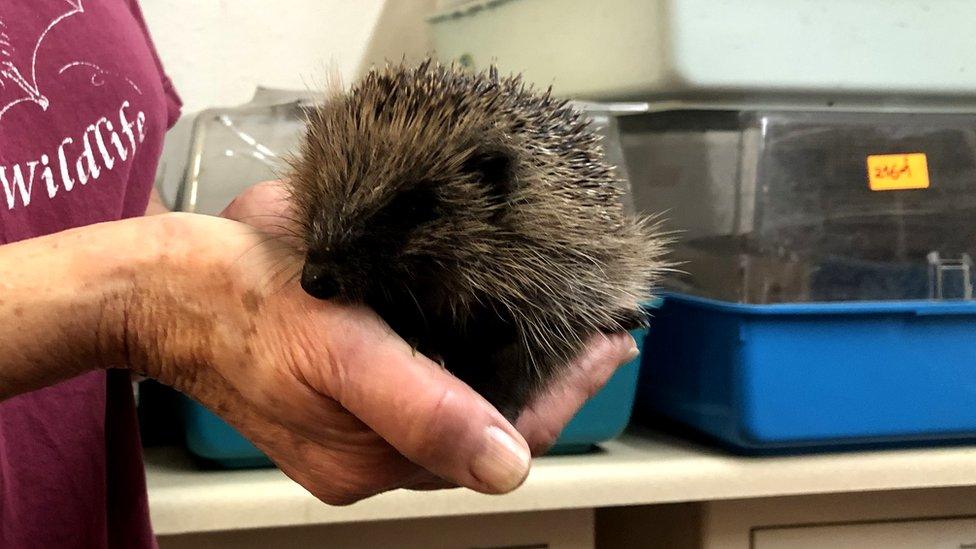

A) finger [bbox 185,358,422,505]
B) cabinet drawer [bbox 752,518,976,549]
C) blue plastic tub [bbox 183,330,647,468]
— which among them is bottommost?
cabinet drawer [bbox 752,518,976,549]

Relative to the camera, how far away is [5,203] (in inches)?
33.6

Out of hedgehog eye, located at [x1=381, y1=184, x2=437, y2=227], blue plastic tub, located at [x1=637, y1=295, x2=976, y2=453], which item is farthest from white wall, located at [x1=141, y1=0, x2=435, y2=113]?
hedgehog eye, located at [x1=381, y1=184, x2=437, y2=227]

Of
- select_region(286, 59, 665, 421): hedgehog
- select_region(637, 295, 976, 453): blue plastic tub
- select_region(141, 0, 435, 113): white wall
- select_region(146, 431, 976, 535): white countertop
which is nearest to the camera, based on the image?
select_region(286, 59, 665, 421): hedgehog

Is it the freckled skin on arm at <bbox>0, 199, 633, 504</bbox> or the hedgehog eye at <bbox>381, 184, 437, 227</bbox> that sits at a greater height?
the hedgehog eye at <bbox>381, 184, 437, 227</bbox>

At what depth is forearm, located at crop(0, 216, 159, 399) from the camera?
0.68m

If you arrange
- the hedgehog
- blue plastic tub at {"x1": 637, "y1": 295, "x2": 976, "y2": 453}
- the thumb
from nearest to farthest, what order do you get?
1. the thumb
2. the hedgehog
3. blue plastic tub at {"x1": 637, "y1": 295, "x2": 976, "y2": 453}

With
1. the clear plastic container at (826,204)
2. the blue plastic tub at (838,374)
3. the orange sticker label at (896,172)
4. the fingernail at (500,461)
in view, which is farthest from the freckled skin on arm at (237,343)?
the orange sticker label at (896,172)

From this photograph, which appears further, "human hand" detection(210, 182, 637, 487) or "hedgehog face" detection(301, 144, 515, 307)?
"human hand" detection(210, 182, 637, 487)

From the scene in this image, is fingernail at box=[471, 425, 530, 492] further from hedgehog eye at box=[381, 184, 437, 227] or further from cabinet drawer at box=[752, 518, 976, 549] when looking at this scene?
cabinet drawer at box=[752, 518, 976, 549]

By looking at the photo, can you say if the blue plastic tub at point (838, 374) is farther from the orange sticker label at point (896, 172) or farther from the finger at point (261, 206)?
the finger at point (261, 206)

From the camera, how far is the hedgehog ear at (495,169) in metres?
0.80

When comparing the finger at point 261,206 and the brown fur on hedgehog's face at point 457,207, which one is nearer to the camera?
the brown fur on hedgehog's face at point 457,207

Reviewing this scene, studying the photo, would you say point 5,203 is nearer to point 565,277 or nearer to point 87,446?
point 87,446

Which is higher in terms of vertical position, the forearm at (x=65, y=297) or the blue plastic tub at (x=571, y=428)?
the forearm at (x=65, y=297)
